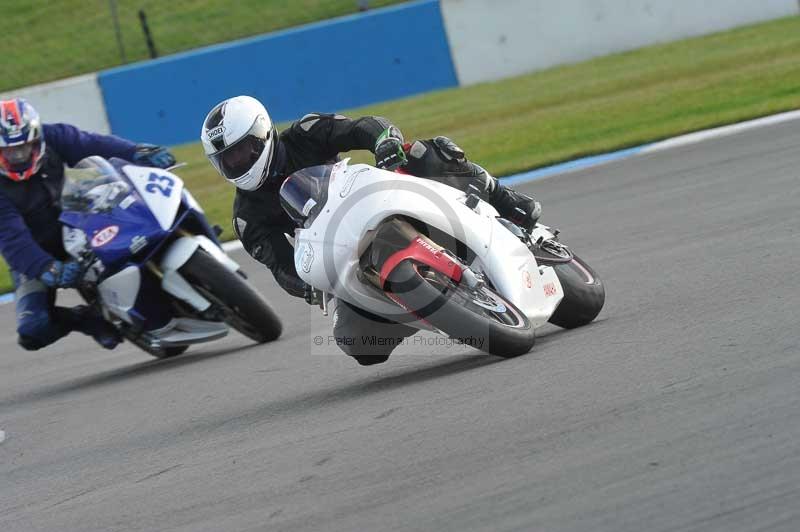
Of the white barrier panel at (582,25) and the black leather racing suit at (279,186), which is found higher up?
the black leather racing suit at (279,186)

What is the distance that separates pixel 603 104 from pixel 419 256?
35.3 feet

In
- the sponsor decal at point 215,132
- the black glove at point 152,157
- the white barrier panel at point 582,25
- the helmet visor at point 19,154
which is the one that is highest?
the sponsor decal at point 215,132

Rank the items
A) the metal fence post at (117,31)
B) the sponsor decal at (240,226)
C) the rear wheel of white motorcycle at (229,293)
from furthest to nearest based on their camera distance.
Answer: the metal fence post at (117,31) → the rear wheel of white motorcycle at (229,293) → the sponsor decal at (240,226)

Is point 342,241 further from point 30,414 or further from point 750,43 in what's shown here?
point 750,43

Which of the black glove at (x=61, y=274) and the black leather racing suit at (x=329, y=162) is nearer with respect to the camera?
the black leather racing suit at (x=329, y=162)

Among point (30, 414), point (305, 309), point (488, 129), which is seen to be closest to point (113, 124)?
point (488, 129)

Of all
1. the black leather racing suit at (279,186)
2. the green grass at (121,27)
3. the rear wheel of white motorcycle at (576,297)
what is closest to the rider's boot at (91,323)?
the black leather racing suit at (279,186)

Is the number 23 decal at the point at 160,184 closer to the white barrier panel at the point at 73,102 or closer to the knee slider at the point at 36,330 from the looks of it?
the knee slider at the point at 36,330

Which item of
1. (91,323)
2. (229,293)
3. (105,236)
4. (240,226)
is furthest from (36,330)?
(240,226)

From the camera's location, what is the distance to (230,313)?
7734mm

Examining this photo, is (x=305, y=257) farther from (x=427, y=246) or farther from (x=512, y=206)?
(x=512, y=206)

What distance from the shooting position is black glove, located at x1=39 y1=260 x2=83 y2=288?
7.71 metres

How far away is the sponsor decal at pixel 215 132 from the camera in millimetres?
6008

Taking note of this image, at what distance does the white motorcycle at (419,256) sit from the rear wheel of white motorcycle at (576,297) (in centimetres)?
25
